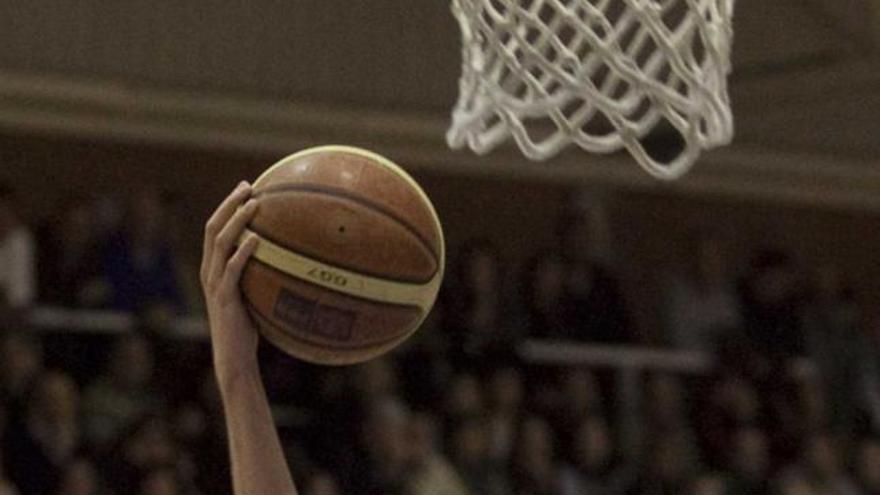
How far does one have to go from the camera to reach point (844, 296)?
925cm

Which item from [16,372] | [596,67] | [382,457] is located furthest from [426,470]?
[596,67]

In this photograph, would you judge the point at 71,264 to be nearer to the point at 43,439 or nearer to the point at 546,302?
the point at 43,439

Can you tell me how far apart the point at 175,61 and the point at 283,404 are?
144 cm

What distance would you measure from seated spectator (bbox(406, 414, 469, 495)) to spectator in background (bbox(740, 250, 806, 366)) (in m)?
1.92

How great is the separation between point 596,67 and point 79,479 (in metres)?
3.03

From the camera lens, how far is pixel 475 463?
7086mm

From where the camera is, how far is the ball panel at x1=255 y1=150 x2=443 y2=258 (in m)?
2.94

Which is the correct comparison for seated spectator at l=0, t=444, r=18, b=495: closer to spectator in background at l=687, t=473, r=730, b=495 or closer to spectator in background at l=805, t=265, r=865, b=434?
spectator in background at l=687, t=473, r=730, b=495

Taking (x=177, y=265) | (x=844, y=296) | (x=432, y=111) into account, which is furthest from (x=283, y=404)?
(x=844, y=296)

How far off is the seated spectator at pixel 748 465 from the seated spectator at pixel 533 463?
2.48 ft

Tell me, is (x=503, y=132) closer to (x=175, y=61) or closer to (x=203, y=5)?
(x=203, y=5)

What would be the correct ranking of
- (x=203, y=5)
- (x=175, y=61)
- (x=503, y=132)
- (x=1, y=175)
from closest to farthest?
(x=503, y=132) < (x=203, y=5) < (x=175, y=61) < (x=1, y=175)

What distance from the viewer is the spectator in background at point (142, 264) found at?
7102mm

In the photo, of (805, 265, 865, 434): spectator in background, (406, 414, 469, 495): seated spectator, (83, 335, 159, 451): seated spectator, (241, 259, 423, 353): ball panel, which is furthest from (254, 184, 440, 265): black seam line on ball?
(805, 265, 865, 434): spectator in background
